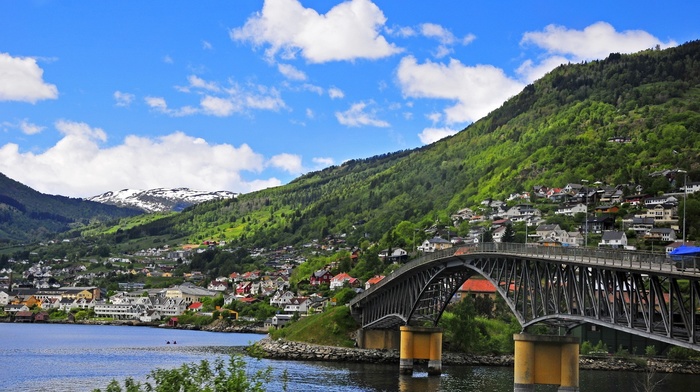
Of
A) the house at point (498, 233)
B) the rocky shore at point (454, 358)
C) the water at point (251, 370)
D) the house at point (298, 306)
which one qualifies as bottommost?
the water at point (251, 370)

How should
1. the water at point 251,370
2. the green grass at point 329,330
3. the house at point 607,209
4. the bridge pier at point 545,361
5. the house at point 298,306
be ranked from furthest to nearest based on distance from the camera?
the house at point 298,306, the house at point 607,209, the green grass at point 329,330, the water at point 251,370, the bridge pier at point 545,361

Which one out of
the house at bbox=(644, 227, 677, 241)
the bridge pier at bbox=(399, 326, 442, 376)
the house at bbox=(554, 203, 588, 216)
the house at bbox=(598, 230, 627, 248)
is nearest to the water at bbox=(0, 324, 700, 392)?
the bridge pier at bbox=(399, 326, 442, 376)

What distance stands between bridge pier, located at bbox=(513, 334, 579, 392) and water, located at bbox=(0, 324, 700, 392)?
1676 centimetres

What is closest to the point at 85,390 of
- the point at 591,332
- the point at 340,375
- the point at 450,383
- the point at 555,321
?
the point at 340,375

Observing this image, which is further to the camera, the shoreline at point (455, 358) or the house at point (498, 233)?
the house at point (498, 233)

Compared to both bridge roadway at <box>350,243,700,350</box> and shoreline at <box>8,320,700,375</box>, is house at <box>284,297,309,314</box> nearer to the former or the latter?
shoreline at <box>8,320,700,375</box>

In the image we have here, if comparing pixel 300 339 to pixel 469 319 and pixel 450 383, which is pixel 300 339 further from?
pixel 450 383

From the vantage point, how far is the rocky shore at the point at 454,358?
4240 inches

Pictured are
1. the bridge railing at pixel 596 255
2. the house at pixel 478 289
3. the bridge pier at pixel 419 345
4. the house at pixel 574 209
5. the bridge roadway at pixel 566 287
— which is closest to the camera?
the bridge roadway at pixel 566 287

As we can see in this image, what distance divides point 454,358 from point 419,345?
15058mm

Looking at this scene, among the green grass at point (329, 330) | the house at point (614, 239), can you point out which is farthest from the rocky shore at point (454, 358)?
the house at point (614, 239)

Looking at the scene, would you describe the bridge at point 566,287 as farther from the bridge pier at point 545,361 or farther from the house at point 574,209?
the house at point 574,209

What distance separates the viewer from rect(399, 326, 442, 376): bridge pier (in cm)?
10000

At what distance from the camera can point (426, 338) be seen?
101250mm
